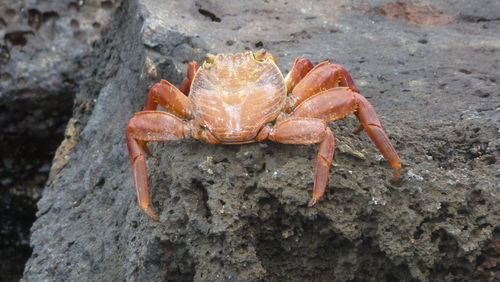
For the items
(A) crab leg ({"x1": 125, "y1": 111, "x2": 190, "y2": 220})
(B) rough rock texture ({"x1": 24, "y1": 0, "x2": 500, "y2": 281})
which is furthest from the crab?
(B) rough rock texture ({"x1": 24, "y1": 0, "x2": 500, "y2": 281})

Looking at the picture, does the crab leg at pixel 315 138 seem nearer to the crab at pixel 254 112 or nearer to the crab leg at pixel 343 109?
the crab at pixel 254 112

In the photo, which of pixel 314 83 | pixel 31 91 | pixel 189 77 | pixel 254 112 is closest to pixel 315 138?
pixel 254 112

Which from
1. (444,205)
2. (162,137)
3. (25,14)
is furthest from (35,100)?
(444,205)

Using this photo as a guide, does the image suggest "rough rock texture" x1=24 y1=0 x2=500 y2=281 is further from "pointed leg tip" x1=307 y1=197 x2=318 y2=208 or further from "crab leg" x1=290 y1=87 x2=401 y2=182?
"crab leg" x1=290 y1=87 x2=401 y2=182

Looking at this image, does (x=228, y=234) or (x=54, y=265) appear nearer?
(x=228, y=234)

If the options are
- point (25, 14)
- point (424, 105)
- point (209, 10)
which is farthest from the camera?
point (25, 14)

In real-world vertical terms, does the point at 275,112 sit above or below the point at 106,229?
above

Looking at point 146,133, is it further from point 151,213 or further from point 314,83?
point 314,83

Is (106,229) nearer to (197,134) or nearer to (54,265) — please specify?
(54,265)
